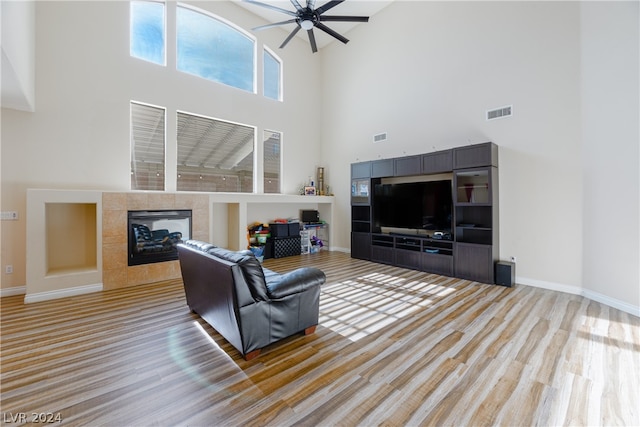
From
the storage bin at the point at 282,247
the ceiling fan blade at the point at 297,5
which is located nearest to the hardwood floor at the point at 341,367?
the storage bin at the point at 282,247

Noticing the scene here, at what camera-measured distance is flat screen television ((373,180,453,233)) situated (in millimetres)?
5047

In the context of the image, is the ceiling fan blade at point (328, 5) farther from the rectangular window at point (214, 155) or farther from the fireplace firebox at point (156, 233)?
the fireplace firebox at point (156, 233)

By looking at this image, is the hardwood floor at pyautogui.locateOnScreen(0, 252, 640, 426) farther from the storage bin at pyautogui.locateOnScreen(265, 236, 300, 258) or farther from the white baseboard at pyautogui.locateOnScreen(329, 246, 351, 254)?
the white baseboard at pyautogui.locateOnScreen(329, 246, 351, 254)

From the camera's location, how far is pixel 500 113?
4.60 meters

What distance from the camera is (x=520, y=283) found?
441 centimetres

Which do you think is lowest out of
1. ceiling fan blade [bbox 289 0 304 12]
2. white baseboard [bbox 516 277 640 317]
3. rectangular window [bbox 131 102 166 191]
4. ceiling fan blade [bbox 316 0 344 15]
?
Result: white baseboard [bbox 516 277 640 317]

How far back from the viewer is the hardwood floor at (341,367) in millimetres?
1717

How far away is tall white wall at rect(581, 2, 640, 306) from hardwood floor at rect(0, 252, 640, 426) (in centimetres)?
57

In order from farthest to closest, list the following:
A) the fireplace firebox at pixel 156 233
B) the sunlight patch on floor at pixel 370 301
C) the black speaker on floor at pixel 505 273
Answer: the fireplace firebox at pixel 156 233, the black speaker on floor at pixel 505 273, the sunlight patch on floor at pixel 370 301

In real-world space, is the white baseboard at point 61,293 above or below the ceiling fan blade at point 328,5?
below

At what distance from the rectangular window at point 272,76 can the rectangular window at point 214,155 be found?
1.31m

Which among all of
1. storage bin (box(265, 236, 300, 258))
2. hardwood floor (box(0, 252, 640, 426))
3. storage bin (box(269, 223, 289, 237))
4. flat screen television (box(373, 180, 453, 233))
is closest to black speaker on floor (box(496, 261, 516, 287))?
hardwood floor (box(0, 252, 640, 426))

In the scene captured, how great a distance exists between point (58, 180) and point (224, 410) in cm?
462

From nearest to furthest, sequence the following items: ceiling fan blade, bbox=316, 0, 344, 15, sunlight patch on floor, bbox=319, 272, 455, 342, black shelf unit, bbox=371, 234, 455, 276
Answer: sunlight patch on floor, bbox=319, 272, 455, 342 < ceiling fan blade, bbox=316, 0, 344, 15 < black shelf unit, bbox=371, 234, 455, 276
